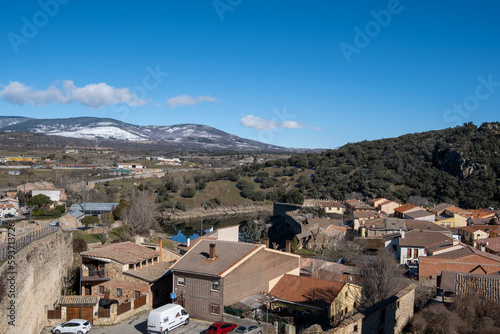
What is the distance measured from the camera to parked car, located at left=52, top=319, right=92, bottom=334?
13203 millimetres

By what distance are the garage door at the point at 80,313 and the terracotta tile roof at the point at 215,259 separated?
10.7ft

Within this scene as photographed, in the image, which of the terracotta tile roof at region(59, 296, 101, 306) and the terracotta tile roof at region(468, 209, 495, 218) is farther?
the terracotta tile roof at region(468, 209, 495, 218)

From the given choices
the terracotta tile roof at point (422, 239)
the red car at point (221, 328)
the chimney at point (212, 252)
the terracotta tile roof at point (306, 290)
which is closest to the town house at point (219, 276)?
the chimney at point (212, 252)

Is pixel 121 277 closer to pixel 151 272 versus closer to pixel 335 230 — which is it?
pixel 151 272

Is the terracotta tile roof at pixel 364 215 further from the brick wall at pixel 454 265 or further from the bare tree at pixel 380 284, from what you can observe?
the bare tree at pixel 380 284

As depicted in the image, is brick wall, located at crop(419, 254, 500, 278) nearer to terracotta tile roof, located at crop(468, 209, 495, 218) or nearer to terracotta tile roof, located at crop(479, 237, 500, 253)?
terracotta tile roof, located at crop(479, 237, 500, 253)

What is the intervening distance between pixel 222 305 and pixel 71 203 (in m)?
35.3

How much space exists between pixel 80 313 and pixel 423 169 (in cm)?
6089

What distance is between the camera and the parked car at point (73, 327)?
13.2 meters

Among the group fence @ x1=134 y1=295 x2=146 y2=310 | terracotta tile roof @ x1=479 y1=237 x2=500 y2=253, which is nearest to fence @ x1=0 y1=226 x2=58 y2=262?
fence @ x1=134 y1=295 x2=146 y2=310

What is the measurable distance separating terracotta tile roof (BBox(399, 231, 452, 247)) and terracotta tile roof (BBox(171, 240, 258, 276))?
1422 cm

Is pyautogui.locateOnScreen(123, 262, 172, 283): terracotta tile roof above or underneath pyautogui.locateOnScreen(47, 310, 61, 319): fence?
above

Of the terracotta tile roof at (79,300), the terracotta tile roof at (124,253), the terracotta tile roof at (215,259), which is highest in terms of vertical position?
the terracotta tile roof at (215,259)

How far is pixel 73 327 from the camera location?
43.3 feet
